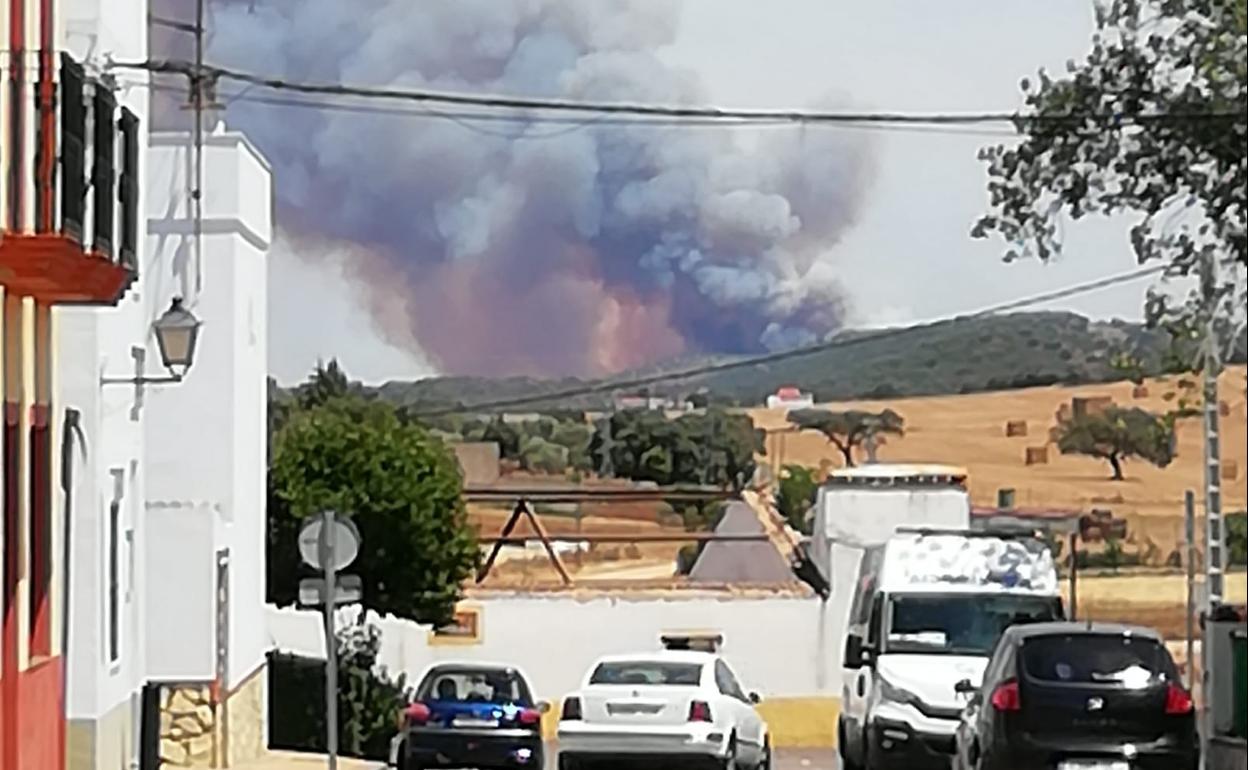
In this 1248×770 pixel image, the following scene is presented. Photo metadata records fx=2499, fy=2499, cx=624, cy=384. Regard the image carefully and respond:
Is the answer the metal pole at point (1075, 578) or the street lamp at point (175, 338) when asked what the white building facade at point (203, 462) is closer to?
the street lamp at point (175, 338)

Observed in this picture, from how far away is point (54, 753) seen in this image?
18.9m

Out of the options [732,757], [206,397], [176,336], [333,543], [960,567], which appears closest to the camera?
[333,543]

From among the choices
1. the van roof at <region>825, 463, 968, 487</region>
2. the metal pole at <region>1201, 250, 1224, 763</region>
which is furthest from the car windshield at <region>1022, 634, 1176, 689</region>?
the van roof at <region>825, 463, 968, 487</region>

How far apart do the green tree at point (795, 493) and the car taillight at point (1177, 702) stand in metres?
29.0

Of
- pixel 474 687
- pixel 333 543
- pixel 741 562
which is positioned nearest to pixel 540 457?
pixel 741 562

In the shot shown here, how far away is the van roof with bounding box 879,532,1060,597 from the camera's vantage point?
24875 millimetres

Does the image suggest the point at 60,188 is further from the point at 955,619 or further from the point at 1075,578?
the point at 1075,578

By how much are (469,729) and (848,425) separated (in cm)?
2519

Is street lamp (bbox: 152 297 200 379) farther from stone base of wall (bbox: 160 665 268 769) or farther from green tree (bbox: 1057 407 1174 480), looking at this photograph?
green tree (bbox: 1057 407 1174 480)

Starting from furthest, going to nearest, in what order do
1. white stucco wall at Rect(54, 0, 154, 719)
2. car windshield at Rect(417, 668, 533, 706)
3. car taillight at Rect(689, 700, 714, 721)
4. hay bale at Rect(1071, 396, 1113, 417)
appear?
hay bale at Rect(1071, 396, 1113, 417) < car windshield at Rect(417, 668, 533, 706) < car taillight at Rect(689, 700, 714, 721) < white stucco wall at Rect(54, 0, 154, 719)

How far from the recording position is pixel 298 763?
28.6m

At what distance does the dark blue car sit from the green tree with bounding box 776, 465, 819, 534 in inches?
849

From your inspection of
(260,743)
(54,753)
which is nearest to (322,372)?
(260,743)

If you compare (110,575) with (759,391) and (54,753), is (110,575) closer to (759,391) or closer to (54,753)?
(54,753)
